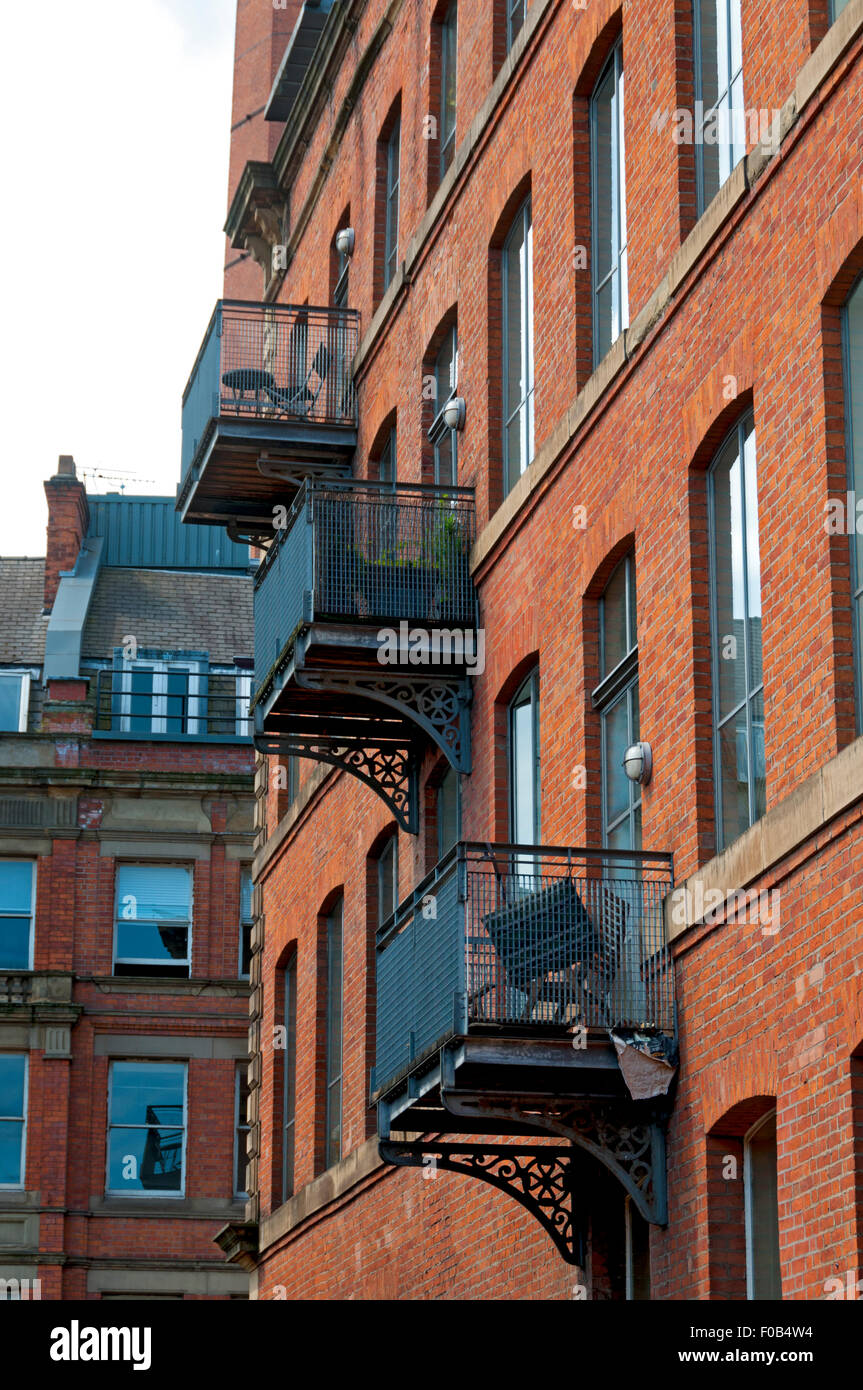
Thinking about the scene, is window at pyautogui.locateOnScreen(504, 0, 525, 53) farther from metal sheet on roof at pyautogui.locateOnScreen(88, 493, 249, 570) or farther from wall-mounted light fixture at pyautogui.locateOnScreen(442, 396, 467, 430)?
metal sheet on roof at pyautogui.locateOnScreen(88, 493, 249, 570)

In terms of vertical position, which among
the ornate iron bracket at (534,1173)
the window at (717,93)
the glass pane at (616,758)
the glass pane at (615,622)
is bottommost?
the ornate iron bracket at (534,1173)

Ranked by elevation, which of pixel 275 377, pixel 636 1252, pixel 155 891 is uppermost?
pixel 275 377

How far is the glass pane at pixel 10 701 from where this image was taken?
4303 cm

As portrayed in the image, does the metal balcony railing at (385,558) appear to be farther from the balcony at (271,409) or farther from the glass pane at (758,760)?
the glass pane at (758,760)

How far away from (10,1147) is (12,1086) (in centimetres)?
98

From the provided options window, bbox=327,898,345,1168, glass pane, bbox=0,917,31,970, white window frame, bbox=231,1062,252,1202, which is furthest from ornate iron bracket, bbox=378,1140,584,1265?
glass pane, bbox=0,917,31,970

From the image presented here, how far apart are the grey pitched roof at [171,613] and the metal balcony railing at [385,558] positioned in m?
25.3

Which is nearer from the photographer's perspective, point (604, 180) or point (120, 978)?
point (604, 180)

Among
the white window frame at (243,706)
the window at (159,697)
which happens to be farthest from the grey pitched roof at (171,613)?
the white window frame at (243,706)

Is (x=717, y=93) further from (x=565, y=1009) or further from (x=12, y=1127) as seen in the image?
(x=12, y=1127)

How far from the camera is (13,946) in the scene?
40281 millimetres

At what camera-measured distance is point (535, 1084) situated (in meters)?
14.8

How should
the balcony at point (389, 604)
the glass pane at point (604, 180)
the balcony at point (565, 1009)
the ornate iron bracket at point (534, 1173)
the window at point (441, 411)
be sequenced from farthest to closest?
the window at point (441, 411) < the balcony at point (389, 604) < the glass pane at point (604, 180) < the ornate iron bracket at point (534, 1173) < the balcony at point (565, 1009)

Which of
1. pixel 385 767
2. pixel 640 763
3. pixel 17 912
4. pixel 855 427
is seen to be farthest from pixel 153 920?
pixel 855 427
